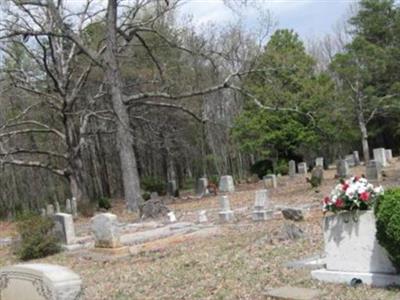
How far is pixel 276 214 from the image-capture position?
626 inches

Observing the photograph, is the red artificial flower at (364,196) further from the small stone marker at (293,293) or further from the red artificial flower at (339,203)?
the small stone marker at (293,293)

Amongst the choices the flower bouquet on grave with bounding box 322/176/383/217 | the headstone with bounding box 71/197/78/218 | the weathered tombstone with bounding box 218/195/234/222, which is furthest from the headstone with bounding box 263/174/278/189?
the flower bouquet on grave with bounding box 322/176/383/217

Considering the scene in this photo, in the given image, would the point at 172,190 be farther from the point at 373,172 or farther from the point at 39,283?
the point at 39,283

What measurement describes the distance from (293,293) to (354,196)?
134 cm

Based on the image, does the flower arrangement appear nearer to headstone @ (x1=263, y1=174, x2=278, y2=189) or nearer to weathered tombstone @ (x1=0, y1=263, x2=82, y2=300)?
weathered tombstone @ (x1=0, y1=263, x2=82, y2=300)

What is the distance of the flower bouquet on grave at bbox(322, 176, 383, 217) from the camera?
7305 mm

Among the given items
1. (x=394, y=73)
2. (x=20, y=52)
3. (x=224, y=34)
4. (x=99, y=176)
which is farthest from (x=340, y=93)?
(x=20, y=52)

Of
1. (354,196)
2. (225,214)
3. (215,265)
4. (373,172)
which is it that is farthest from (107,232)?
(373,172)

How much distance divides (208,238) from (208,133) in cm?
2952

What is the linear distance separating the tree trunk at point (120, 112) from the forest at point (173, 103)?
0.98m

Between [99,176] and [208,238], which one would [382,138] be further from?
[208,238]

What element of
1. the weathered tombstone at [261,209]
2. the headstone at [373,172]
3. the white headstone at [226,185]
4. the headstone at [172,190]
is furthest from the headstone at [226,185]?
the weathered tombstone at [261,209]

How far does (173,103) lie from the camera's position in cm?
3100

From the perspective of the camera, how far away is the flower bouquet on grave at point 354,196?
7.30 meters
